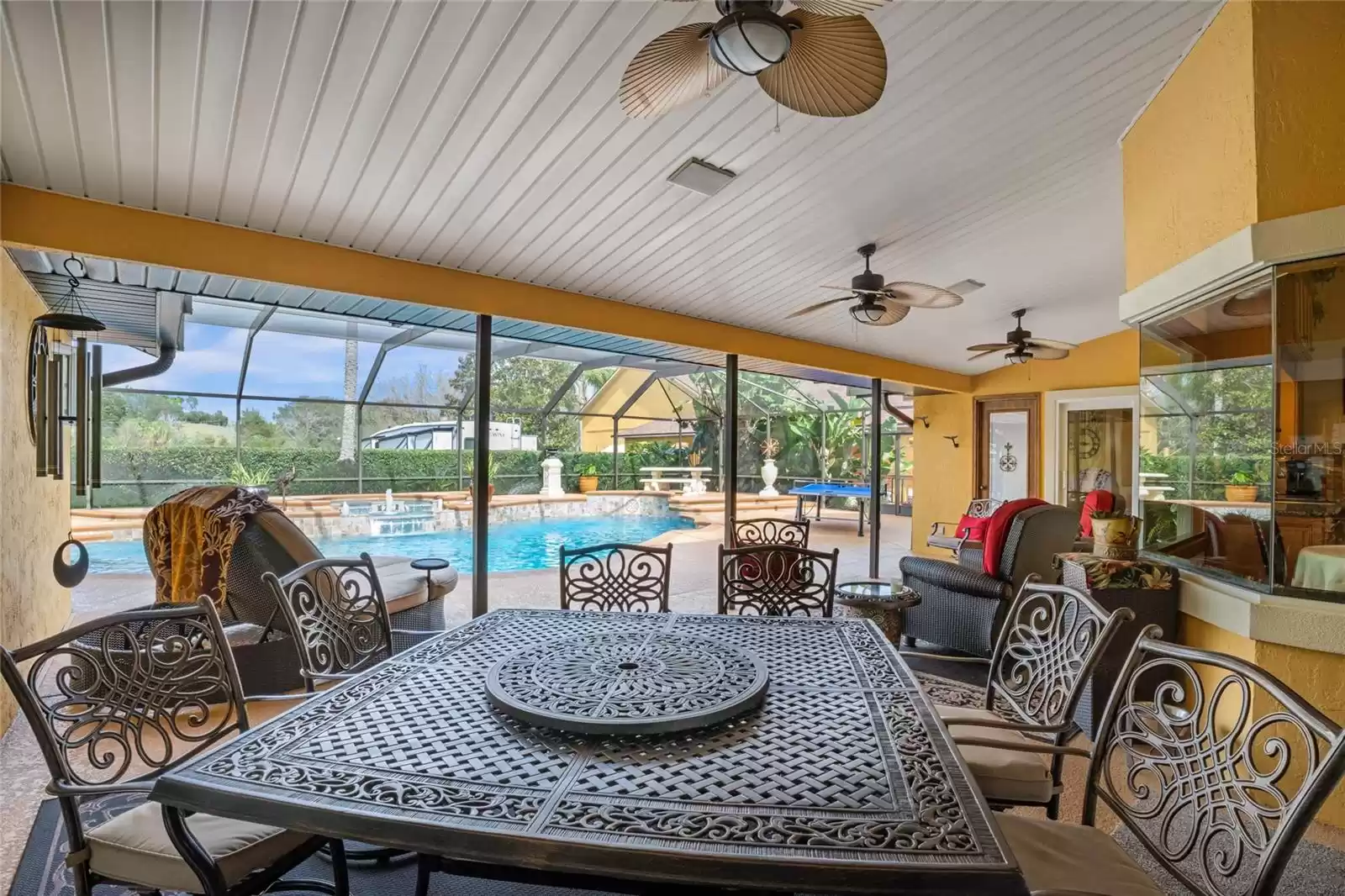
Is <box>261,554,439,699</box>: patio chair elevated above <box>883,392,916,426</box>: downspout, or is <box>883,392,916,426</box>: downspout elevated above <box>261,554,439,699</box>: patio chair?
<box>883,392,916,426</box>: downspout

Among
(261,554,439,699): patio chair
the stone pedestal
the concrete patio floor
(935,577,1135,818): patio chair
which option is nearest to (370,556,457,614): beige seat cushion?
the concrete patio floor

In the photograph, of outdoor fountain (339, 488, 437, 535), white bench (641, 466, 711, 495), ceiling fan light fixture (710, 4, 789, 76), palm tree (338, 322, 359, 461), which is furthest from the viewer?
white bench (641, 466, 711, 495)

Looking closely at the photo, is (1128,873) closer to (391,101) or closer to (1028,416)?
(391,101)

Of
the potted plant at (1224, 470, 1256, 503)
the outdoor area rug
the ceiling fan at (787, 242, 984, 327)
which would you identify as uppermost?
the ceiling fan at (787, 242, 984, 327)

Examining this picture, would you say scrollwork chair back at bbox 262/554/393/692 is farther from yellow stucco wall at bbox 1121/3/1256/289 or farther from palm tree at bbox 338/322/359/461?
palm tree at bbox 338/322/359/461

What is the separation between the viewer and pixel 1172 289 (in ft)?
9.59

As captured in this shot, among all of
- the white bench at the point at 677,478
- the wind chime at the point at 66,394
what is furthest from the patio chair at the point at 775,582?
the white bench at the point at 677,478

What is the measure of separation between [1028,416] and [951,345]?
214cm

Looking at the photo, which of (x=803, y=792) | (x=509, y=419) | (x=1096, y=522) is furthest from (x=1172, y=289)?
(x=509, y=419)

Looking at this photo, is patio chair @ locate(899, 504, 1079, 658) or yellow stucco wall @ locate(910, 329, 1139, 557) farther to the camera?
yellow stucco wall @ locate(910, 329, 1139, 557)

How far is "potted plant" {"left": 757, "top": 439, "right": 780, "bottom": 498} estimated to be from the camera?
13.7m

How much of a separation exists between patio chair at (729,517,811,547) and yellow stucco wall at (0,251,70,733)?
3.87m

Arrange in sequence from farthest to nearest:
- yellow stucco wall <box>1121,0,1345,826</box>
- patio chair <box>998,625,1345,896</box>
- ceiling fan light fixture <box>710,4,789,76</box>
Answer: yellow stucco wall <box>1121,0,1345,826</box>
ceiling fan light fixture <box>710,4,789,76</box>
patio chair <box>998,625,1345,896</box>

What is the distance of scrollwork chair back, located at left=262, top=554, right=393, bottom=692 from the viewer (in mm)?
2184
